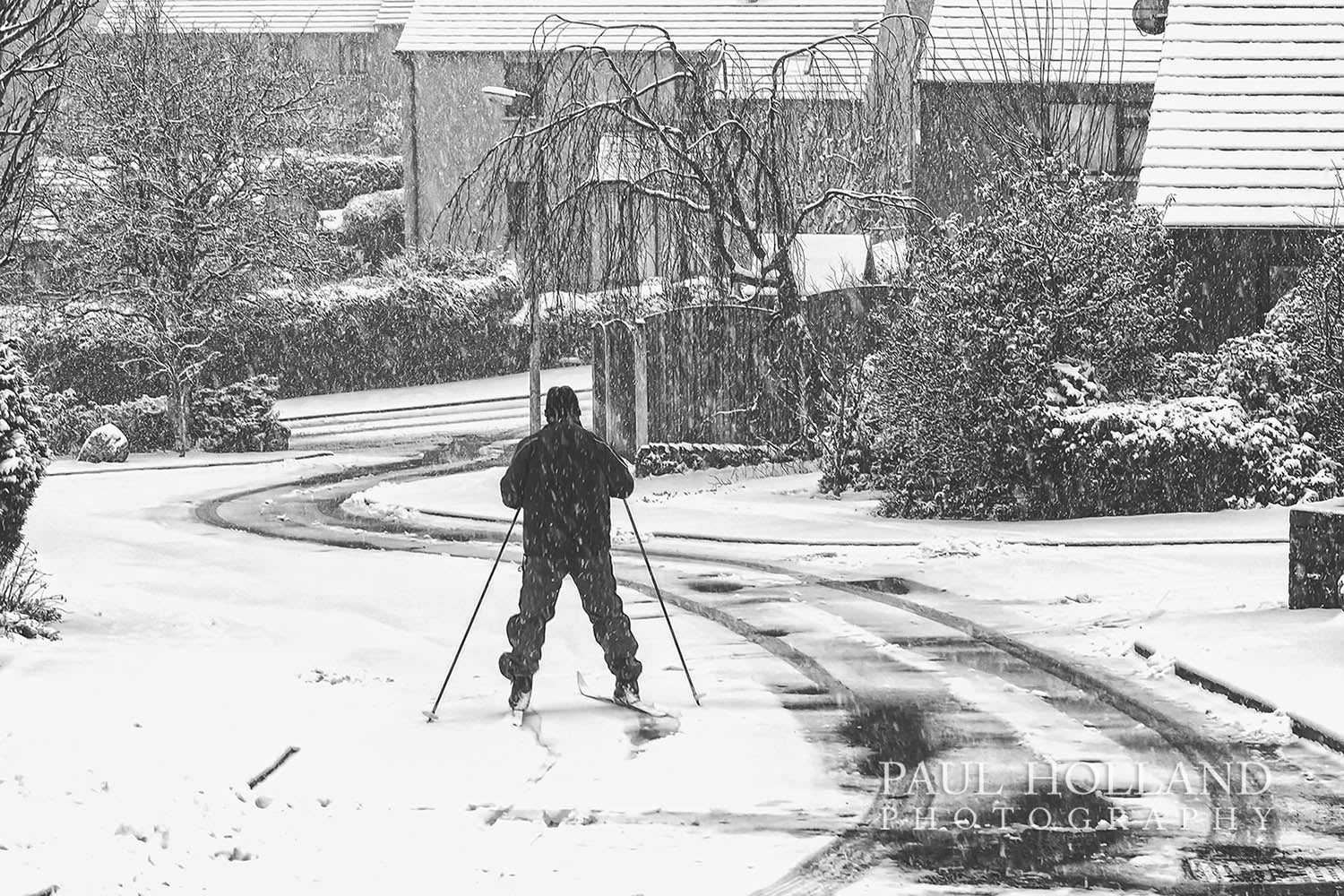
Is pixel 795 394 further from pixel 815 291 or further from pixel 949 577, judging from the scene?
pixel 949 577

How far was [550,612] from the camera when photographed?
380 inches

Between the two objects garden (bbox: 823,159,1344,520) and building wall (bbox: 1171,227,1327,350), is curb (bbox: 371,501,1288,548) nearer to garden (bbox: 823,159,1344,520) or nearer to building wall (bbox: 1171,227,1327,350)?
garden (bbox: 823,159,1344,520)

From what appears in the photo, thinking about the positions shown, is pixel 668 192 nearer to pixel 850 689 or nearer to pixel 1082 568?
pixel 1082 568

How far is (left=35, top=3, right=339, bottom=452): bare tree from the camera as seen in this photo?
3297 cm

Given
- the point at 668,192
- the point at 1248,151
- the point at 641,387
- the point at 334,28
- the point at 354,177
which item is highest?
the point at 334,28

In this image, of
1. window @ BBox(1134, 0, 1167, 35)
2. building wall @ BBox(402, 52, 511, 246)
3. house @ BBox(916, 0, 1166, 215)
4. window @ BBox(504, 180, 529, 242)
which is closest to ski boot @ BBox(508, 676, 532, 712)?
window @ BBox(504, 180, 529, 242)

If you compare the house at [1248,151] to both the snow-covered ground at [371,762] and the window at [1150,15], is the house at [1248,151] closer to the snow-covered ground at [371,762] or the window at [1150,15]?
the window at [1150,15]

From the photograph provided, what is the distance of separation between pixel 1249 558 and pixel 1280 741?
726 centimetres

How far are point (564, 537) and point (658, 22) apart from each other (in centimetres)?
A: 3931

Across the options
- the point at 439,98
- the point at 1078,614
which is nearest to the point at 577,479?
the point at 1078,614

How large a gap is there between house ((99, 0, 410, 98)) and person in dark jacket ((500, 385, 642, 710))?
1927 inches

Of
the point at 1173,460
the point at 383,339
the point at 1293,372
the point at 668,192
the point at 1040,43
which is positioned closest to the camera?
the point at 1173,460

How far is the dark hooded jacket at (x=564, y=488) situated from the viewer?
9.51 metres

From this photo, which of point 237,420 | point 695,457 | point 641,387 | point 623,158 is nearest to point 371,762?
point 623,158
